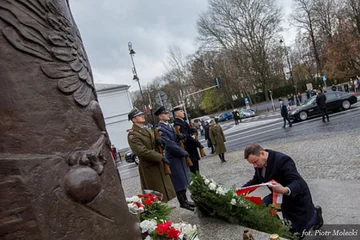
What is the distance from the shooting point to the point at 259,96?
48875 mm

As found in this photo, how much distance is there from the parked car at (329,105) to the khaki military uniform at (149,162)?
14817 millimetres

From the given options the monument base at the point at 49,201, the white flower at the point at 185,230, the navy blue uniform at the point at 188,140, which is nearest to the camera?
the monument base at the point at 49,201

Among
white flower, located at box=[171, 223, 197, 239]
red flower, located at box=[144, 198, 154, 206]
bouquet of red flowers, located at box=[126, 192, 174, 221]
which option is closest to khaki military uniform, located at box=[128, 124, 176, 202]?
bouquet of red flowers, located at box=[126, 192, 174, 221]

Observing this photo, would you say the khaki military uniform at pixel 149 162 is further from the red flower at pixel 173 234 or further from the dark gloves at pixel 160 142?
the red flower at pixel 173 234

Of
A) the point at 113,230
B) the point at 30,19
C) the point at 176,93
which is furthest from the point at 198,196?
the point at 176,93

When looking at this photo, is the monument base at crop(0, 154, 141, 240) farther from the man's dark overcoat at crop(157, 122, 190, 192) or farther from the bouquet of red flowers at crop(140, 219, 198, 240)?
the man's dark overcoat at crop(157, 122, 190, 192)

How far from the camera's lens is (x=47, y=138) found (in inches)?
62.5

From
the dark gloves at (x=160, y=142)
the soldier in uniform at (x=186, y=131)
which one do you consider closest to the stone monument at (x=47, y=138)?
the dark gloves at (x=160, y=142)

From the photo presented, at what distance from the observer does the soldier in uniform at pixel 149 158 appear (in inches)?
171

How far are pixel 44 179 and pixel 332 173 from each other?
581cm

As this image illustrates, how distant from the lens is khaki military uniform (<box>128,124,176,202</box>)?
434 centimetres

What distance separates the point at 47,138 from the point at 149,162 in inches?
120

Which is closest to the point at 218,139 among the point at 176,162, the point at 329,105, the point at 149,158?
the point at 176,162

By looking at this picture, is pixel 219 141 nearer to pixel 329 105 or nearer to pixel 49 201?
pixel 49 201
